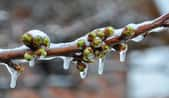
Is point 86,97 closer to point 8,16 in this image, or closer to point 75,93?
point 75,93

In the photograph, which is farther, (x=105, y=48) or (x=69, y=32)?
(x=69, y=32)

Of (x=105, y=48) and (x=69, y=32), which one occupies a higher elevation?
(x=69, y=32)

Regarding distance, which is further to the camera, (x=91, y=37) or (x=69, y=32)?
(x=69, y=32)

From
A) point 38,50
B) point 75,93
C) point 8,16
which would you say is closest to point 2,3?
point 8,16

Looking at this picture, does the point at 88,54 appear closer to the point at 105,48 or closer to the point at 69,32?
the point at 105,48

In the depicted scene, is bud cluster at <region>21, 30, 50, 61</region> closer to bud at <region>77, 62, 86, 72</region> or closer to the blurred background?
bud at <region>77, 62, 86, 72</region>

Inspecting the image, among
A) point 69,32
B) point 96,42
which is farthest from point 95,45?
point 69,32

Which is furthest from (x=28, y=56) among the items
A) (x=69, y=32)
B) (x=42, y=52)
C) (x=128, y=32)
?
(x=69, y=32)

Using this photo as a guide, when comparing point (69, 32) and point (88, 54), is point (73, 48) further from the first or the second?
point (69, 32)

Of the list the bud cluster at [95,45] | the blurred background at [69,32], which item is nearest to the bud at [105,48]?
the bud cluster at [95,45]
